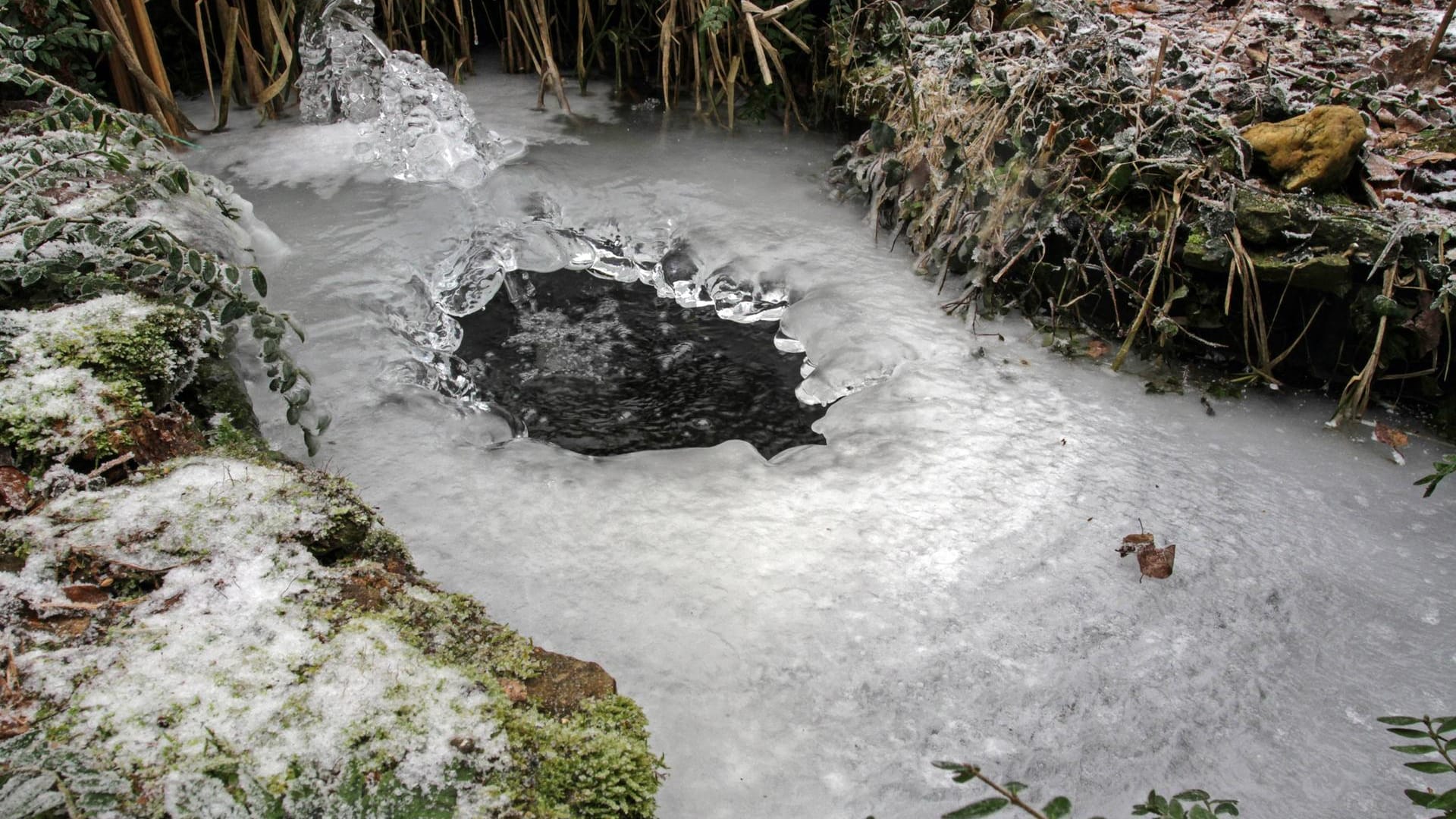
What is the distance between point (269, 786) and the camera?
1.01m

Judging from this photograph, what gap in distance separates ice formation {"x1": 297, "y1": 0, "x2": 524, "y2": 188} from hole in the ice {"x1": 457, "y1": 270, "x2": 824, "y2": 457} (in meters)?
0.62

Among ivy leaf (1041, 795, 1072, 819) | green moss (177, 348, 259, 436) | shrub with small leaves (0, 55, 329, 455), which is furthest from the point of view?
green moss (177, 348, 259, 436)

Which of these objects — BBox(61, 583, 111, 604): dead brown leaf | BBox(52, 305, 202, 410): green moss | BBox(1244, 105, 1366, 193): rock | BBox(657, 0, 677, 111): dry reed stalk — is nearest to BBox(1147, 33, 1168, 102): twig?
BBox(1244, 105, 1366, 193): rock

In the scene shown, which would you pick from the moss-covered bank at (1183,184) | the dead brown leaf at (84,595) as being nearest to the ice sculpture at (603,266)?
the moss-covered bank at (1183,184)

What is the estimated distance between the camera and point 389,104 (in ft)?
11.3

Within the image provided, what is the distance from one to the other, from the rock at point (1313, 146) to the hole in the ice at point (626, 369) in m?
1.35

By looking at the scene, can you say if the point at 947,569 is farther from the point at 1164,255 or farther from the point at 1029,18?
the point at 1029,18

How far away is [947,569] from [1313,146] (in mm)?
1558

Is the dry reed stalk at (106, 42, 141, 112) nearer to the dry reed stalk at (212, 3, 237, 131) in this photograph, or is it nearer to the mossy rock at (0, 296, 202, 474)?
the dry reed stalk at (212, 3, 237, 131)

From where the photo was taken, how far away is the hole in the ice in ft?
7.97

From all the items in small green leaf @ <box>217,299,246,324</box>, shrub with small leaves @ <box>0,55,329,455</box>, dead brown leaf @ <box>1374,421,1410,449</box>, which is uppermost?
shrub with small leaves @ <box>0,55,329,455</box>

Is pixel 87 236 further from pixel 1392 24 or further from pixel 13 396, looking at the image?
pixel 1392 24

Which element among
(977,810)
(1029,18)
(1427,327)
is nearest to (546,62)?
(1029,18)

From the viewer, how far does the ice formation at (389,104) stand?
10.9 feet
